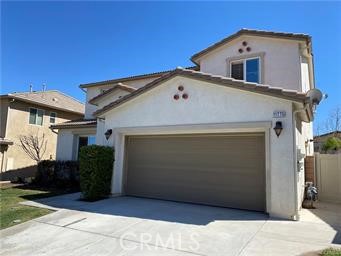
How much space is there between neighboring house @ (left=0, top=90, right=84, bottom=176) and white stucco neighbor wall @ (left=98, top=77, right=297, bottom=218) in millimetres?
13513

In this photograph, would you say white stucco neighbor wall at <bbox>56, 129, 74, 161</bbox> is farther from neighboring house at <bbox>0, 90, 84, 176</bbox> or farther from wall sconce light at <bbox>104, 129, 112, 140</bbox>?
wall sconce light at <bbox>104, 129, 112, 140</bbox>

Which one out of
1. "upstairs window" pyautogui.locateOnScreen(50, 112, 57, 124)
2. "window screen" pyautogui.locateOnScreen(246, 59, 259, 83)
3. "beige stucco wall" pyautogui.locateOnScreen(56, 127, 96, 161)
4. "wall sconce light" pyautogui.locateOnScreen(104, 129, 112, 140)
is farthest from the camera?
"upstairs window" pyautogui.locateOnScreen(50, 112, 57, 124)

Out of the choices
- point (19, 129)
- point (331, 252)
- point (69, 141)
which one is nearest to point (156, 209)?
point (331, 252)

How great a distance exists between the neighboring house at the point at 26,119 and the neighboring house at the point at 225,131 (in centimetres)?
1204

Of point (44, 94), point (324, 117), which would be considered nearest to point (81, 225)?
point (44, 94)

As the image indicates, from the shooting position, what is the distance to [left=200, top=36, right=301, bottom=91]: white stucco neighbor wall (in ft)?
41.9

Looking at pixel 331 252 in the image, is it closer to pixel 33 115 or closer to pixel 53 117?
pixel 33 115

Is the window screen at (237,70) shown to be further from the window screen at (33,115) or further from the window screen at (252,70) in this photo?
the window screen at (33,115)

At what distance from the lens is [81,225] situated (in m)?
7.56

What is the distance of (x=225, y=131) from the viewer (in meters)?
9.92

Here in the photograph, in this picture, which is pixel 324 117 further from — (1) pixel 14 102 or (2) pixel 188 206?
(1) pixel 14 102

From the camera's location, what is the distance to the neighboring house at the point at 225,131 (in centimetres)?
864

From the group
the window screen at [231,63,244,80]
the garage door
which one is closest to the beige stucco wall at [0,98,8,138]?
the garage door

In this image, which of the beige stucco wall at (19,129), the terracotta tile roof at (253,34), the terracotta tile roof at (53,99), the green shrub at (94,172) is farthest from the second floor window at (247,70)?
the beige stucco wall at (19,129)
